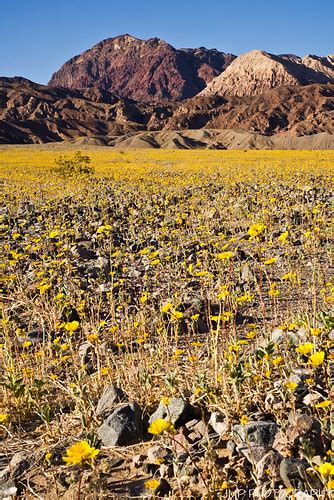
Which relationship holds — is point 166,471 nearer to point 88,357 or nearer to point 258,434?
point 258,434

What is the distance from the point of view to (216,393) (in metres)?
2.94

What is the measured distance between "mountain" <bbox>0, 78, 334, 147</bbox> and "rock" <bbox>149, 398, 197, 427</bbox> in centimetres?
11983

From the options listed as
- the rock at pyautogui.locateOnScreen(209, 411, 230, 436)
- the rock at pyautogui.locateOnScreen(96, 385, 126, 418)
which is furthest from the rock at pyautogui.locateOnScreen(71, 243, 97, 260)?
the rock at pyautogui.locateOnScreen(209, 411, 230, 436)

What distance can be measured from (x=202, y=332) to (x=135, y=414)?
1926 mm

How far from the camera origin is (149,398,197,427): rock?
9.71 feet

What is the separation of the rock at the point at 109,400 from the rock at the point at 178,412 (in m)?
0.31

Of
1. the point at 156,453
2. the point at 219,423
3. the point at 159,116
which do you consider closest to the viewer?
the point at 156,453

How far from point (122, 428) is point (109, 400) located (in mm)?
331

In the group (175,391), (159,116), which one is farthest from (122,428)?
(159,116)

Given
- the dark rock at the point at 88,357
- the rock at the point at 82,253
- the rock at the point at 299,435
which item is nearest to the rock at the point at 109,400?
the dark rock at the point at 88,357

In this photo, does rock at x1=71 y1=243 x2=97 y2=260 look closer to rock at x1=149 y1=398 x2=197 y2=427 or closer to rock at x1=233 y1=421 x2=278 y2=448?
rock at x1=149 y1=398 x2=197 y2=427

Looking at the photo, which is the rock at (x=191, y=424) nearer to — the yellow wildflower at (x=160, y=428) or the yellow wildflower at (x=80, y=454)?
the yellow wildflower at (x=160, y=428)

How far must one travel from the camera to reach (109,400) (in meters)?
3.23

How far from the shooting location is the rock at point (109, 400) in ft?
10.4
